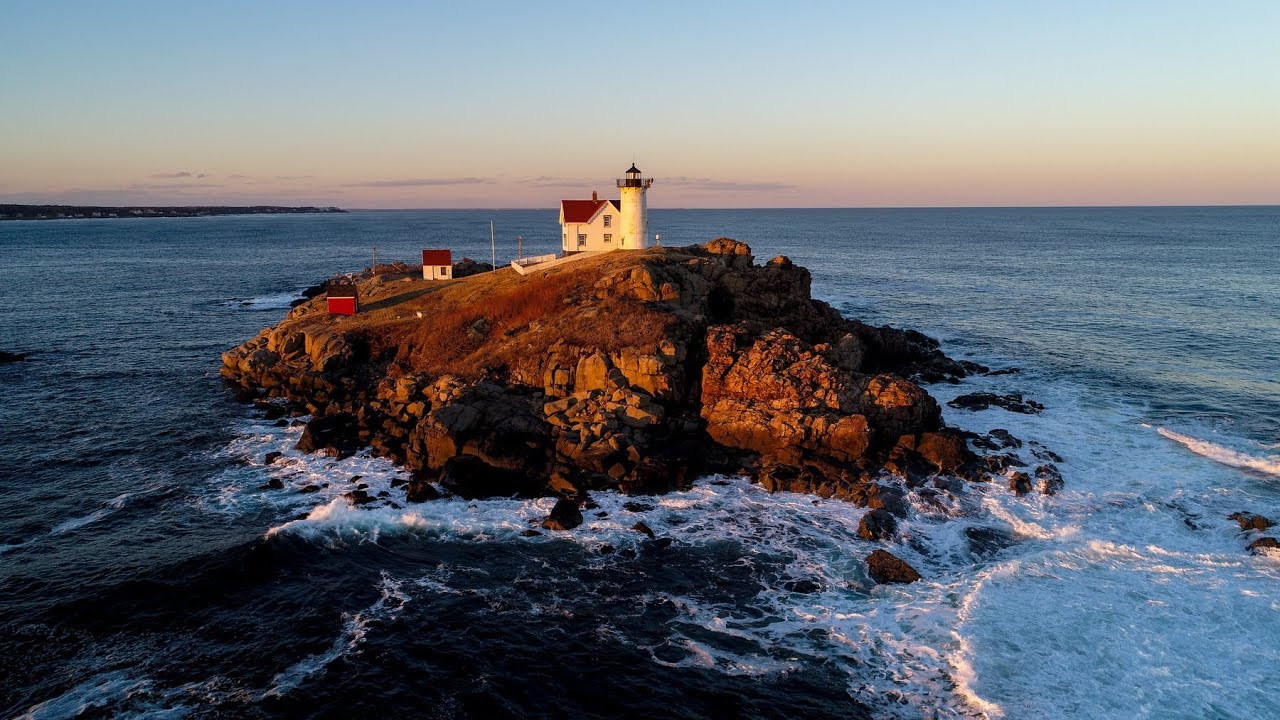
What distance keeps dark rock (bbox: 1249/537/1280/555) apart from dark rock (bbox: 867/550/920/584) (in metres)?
11.5

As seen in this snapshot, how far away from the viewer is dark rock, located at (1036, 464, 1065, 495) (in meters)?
29.2

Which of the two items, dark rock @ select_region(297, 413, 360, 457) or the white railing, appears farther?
the white railing

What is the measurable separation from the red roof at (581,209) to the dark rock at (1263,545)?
47157 mm

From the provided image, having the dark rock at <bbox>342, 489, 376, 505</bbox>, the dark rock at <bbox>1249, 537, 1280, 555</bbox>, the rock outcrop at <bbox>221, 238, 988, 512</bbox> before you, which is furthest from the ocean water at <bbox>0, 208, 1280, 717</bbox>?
the rock outcrop at <bbox>221, 238, 988, 512</bbox>

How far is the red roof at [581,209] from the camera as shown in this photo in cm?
6234

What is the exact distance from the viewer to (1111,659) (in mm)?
19500

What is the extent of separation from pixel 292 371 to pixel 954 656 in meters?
37.8

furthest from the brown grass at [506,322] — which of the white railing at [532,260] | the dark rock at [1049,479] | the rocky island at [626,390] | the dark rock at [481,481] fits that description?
the dark rock at [1049,479]

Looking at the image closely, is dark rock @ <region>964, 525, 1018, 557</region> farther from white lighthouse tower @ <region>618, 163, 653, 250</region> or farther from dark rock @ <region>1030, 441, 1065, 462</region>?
white lighthouse tower @ <region>618, 163, 653, 250</region>

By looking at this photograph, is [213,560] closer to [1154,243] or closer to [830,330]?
[830,330]

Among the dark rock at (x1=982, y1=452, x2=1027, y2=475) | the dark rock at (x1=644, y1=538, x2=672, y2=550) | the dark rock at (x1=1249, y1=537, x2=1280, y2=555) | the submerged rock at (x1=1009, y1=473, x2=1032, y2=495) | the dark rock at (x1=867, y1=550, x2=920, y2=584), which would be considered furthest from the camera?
the dark rock at (x1=982, y1=452, x2=1027, y2=475)

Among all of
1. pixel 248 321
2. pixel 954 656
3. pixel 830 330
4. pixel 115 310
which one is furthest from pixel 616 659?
pixel 115 310

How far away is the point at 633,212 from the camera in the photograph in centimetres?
5966

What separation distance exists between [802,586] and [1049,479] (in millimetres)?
13191
